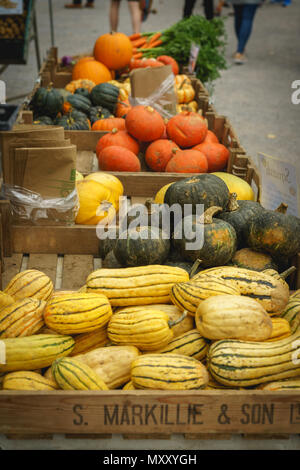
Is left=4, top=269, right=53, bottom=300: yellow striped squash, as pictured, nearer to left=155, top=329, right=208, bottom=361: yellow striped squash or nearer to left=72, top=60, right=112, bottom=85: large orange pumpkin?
left=155, top=329, right=208, bottom=361: yellow striped squash

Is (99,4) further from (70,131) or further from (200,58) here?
(70,131)

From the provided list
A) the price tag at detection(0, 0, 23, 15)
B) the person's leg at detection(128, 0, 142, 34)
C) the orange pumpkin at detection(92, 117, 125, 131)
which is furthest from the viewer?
the person's leg at detection(128, 0, 142, 34)

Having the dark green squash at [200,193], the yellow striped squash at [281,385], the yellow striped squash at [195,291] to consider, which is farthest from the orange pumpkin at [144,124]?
the yellow striped squash at [281,385]

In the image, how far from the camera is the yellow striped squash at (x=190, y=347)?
168 cm

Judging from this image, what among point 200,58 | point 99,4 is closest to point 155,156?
point 200,58

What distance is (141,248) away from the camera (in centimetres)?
205

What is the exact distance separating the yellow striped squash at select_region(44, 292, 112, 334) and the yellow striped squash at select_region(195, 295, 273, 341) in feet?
1.16

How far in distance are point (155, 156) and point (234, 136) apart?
0.64 metres

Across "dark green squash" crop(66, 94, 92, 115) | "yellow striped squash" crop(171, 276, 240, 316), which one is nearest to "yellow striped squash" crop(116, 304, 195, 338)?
"yellow striped squash" crop(171, 276, 240, 316)

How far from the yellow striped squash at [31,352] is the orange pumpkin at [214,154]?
2064 millimetres

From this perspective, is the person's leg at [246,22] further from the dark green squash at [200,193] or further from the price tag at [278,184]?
the dark green squash at [200,193]

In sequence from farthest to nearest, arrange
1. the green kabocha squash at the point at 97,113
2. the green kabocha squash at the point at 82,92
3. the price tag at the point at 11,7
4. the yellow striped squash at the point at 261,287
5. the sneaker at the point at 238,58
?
the sneaker at the point at 238,58
the price tag at the point at 11,7
the green kabocha squash at the point at 82,92
the green kabocha squash at the point at 97,113
the yellow striped squash at the point at 261,287

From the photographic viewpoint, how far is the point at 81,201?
8.98 ft

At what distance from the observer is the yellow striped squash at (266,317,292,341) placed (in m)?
1.74
